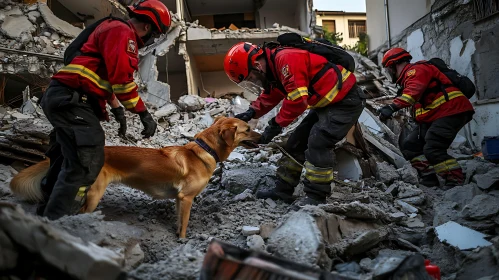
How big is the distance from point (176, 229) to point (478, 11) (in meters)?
6.62

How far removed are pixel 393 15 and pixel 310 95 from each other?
26.5 feet

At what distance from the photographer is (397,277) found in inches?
58.2

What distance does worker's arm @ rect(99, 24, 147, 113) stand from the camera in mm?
2385

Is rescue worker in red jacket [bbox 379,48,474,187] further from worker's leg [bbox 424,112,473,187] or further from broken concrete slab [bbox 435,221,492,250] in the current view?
broken concrete slab [bbox 435,221,492,250]

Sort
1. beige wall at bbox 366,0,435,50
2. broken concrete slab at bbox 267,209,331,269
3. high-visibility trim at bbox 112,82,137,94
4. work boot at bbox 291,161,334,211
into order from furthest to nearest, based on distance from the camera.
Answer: beige wall at bbox 366,0,435,50 → work boot at bbox 291,161,334,211 → high-visibility trim at bbox 112,82,137,94 → broken concrete slab at bbox 267,209,331,269

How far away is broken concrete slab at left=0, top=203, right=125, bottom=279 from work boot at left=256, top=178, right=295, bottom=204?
2.41 m

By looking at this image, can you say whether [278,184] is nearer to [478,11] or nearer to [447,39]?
[478,11]

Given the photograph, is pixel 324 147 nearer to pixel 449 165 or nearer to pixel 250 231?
pixel 250 231

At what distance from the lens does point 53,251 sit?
1246mm

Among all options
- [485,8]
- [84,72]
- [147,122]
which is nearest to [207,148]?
[147,122]

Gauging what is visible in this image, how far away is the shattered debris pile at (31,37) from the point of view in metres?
7.97

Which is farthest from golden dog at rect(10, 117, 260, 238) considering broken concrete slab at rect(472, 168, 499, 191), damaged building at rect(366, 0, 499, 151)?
damaged building at rect(366, 0, 499, 151)

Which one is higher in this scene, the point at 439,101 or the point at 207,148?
the point at 439,101

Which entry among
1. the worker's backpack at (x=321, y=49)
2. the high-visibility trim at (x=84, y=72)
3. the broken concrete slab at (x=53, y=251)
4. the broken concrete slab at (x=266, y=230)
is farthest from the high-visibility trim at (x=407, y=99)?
the broken concrete slab at (x=53, y=251)
